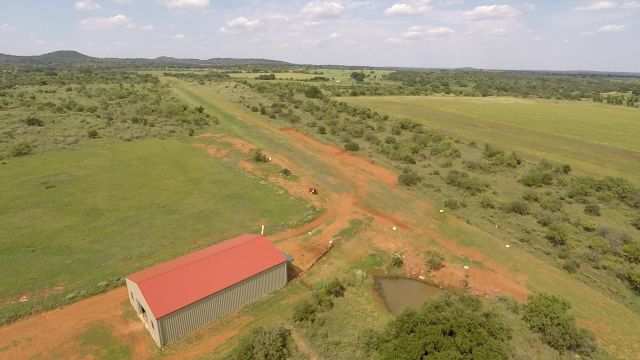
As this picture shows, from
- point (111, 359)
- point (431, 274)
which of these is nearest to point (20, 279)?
point (111, 359)

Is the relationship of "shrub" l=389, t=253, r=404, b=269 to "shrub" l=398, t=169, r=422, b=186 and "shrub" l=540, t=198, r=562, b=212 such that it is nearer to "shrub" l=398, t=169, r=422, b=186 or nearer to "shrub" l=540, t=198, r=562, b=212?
"shrub" l=398, t=169, r=422, b=186

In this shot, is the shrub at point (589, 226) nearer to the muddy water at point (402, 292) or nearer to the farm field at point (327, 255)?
the farm field at point (327, 255)

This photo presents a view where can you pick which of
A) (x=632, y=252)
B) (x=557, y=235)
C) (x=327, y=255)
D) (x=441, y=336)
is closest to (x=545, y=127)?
(x=557, y=235)

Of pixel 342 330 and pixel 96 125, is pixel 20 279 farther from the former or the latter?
pixel 96 125

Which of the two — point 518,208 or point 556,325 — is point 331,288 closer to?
point 556,325

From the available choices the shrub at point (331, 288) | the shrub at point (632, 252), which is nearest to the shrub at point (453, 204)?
the shrub at point (632, 252)
